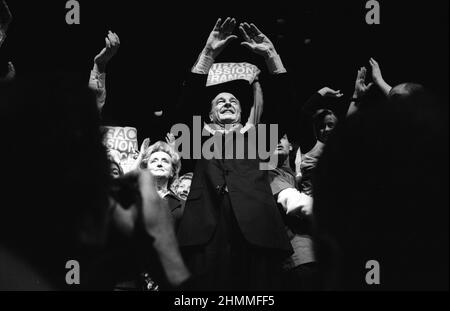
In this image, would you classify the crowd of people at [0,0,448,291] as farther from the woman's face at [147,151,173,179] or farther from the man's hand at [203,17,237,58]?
the woman's face at [147,151,173,179]

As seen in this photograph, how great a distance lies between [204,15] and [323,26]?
0.88 meters

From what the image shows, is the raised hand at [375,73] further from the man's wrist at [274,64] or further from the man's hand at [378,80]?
the man's wrist at [274,64]

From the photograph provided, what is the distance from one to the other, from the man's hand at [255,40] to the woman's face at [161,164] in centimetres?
96

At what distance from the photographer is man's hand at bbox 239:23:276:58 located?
4.45 meters

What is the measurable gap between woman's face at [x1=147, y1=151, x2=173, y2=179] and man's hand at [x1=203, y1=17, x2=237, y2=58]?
0.86m

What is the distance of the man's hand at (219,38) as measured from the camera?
14.4ft

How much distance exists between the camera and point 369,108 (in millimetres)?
1361

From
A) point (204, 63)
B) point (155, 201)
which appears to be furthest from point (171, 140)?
point (155, 201)

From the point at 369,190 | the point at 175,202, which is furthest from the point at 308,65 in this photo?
the point at 369,190

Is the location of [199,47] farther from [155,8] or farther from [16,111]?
[16,111]

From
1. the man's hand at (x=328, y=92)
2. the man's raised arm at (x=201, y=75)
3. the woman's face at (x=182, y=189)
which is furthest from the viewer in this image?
the woman's face at (x=182, y=189)

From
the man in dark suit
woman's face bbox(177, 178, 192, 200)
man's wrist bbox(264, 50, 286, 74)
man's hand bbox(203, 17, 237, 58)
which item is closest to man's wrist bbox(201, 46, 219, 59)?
man's hand bbox(203, 17, 237, 58)

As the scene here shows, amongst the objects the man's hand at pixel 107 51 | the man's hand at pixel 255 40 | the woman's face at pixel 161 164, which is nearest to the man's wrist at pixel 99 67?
the man's hand at pixel 107 51

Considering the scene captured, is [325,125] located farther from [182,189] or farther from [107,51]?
[107,51]
